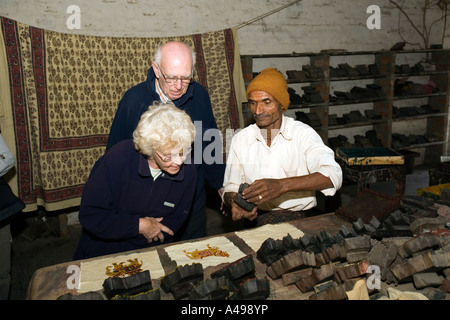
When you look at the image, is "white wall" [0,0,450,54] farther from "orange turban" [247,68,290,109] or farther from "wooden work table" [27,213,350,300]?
"wooden work table" [27,213,350,300]

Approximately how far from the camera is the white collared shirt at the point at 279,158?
264cm

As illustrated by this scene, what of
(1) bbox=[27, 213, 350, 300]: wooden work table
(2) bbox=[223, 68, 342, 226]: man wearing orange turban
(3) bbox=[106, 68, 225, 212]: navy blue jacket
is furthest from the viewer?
(3) bbox=[106, 68, 225, 212]: navy blue jacket

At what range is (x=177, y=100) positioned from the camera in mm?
2902

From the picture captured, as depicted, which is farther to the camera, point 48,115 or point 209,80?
point 209,80

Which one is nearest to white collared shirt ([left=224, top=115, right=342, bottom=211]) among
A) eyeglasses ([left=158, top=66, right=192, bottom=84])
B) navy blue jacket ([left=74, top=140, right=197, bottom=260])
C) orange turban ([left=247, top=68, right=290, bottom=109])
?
orange turban ([left=247, top=68, right=290, bottom=109])

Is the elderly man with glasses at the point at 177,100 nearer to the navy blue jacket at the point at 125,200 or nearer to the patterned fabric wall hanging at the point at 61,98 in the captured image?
the navy blue jacket at the point at 125,200

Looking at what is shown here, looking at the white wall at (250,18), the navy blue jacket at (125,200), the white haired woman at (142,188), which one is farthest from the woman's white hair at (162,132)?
the white wall at (250,18)

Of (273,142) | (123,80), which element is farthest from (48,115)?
(273,142)

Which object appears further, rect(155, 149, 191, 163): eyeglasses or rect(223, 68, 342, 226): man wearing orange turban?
rect(223, 68, 342, 226): man wearing orange turban

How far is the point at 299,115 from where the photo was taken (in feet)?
21.8

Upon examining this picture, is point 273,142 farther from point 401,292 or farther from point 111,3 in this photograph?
point 111,3

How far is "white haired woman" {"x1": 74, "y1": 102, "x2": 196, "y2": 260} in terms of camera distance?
2.12 meters

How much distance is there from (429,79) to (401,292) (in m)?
8.31

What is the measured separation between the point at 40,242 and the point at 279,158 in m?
4.00
